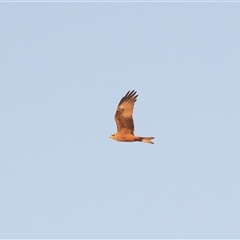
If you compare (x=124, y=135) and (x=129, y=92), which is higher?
(x=129, y=92)

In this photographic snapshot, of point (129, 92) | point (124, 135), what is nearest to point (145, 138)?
point (124, 135)

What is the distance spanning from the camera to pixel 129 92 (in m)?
13.5

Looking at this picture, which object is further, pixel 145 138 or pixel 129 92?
pixel 129 92

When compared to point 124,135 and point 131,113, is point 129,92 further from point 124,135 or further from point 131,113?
point 124,135

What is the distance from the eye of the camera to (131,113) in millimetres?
13352

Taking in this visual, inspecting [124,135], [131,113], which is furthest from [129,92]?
[124,135]

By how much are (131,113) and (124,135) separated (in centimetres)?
88

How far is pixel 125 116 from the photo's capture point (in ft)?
43.7

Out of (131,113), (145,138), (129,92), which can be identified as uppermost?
(129,92)

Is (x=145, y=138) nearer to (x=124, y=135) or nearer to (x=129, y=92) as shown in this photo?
(x=124, y=135)

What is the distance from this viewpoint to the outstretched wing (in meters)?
13.2

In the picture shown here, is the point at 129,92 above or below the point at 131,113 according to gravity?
above

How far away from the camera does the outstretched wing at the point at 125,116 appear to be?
43.4ft

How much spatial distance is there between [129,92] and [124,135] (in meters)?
1.67
